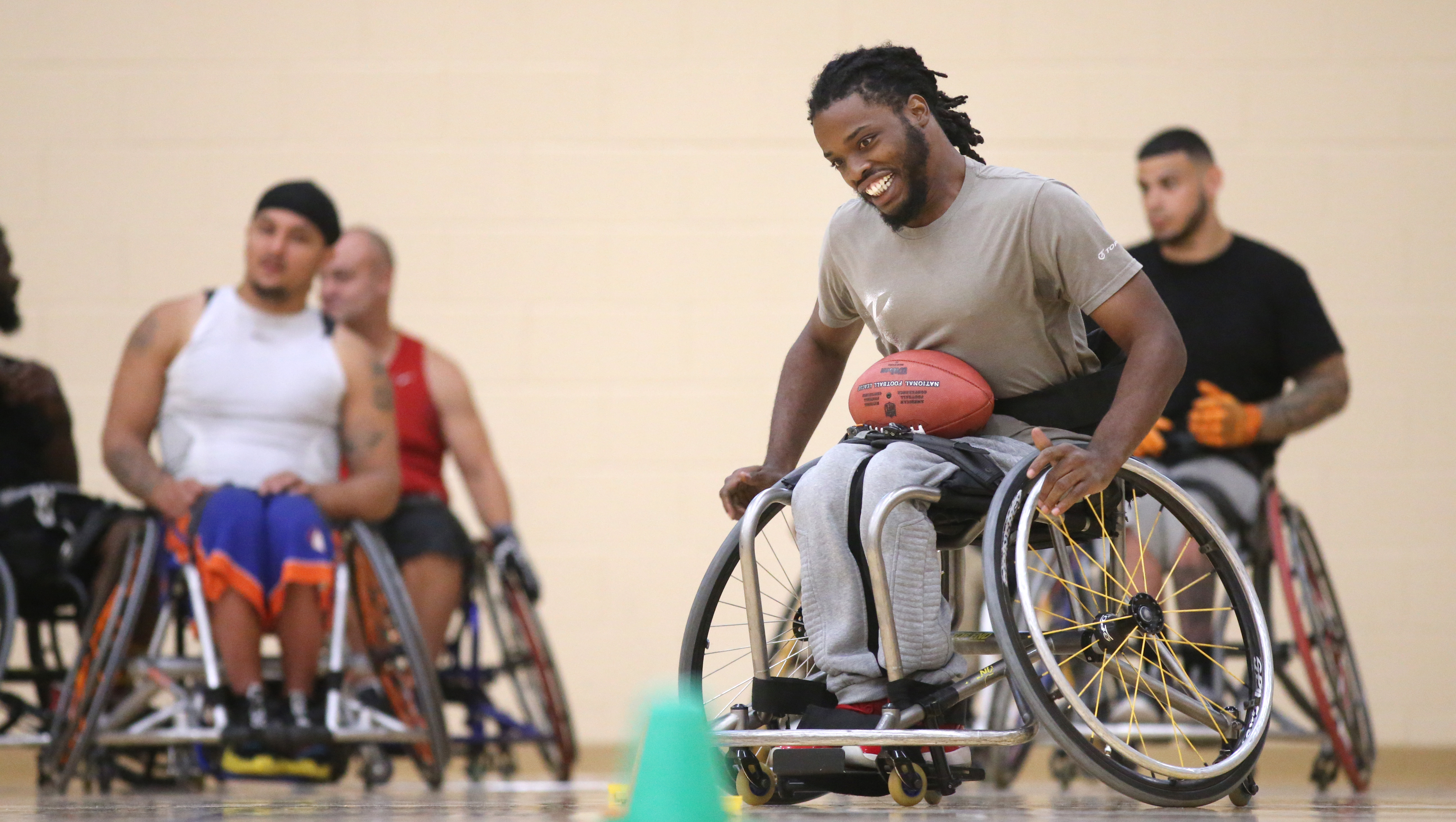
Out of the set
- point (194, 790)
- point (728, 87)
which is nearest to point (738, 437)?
point (728, 87)

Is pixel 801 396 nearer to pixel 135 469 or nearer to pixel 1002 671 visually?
pixel 1002 671

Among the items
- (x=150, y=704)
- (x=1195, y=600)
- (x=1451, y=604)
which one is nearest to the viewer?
(x=1195, y=600)

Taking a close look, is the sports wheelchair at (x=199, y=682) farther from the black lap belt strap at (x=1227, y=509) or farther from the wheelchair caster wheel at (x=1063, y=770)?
the black lap belt strap at (x=1227, y=509)

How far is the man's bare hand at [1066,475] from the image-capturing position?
208 centimetres

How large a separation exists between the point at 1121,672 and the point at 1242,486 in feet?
4.67

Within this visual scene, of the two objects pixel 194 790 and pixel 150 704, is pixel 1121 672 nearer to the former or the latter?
pixel 194 790

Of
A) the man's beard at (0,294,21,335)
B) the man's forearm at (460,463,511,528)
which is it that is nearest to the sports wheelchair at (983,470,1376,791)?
the man's forearm at (460,463,511,528)

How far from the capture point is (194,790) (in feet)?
11.6

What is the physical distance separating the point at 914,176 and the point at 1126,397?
399 mm

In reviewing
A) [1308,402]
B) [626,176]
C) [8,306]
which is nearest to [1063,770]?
[1308,402]

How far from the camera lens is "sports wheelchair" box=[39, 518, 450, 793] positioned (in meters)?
3.19

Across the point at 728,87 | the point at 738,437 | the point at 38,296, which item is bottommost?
the point at 738,437

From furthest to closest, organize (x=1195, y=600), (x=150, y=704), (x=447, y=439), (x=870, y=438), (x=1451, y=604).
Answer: (x=1451, y=604) < (x=447, y=439) < (x=150, y=704) < (x=1195, y=600) < (x=870, y=438)

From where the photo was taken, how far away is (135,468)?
3.43 m
